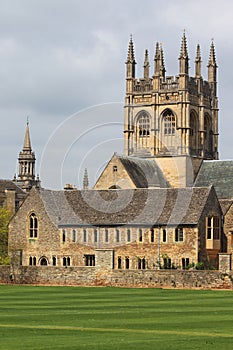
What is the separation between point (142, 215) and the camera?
262 ft

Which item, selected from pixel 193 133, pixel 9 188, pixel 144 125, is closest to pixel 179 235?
pixel 193 133

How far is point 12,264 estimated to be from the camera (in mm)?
67500

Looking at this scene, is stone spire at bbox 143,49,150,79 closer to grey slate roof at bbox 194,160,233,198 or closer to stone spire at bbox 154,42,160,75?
stone spire at bbox 154,42,160,75

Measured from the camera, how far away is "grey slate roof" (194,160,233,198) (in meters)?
95.7

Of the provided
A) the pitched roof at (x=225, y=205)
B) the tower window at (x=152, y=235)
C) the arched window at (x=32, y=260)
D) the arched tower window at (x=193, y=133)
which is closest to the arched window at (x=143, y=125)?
the arched tower window at (x=193, y=133)

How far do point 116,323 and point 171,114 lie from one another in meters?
80.0

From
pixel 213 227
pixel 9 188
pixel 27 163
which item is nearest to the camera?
pixel 213 227

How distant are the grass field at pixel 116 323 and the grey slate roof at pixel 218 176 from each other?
5077 cm

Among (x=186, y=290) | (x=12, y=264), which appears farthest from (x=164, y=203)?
(x=186, y=290)

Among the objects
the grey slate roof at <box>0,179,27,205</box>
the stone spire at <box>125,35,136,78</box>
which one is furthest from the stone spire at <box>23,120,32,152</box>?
the stone spire at <box>125,35,136,78</box>

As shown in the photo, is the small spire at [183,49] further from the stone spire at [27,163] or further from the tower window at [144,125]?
the stone spire at [27,163]

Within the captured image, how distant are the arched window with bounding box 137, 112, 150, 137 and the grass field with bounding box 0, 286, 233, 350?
66129mm

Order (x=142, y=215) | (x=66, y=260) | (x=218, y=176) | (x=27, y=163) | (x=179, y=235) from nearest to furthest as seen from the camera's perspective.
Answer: (x=179, y=235)
(x=142, y=215)
(x=66, y=260)
(x=218, y=176)
(x=27, y=163)

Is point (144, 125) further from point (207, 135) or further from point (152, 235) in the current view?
point (152, 235)
